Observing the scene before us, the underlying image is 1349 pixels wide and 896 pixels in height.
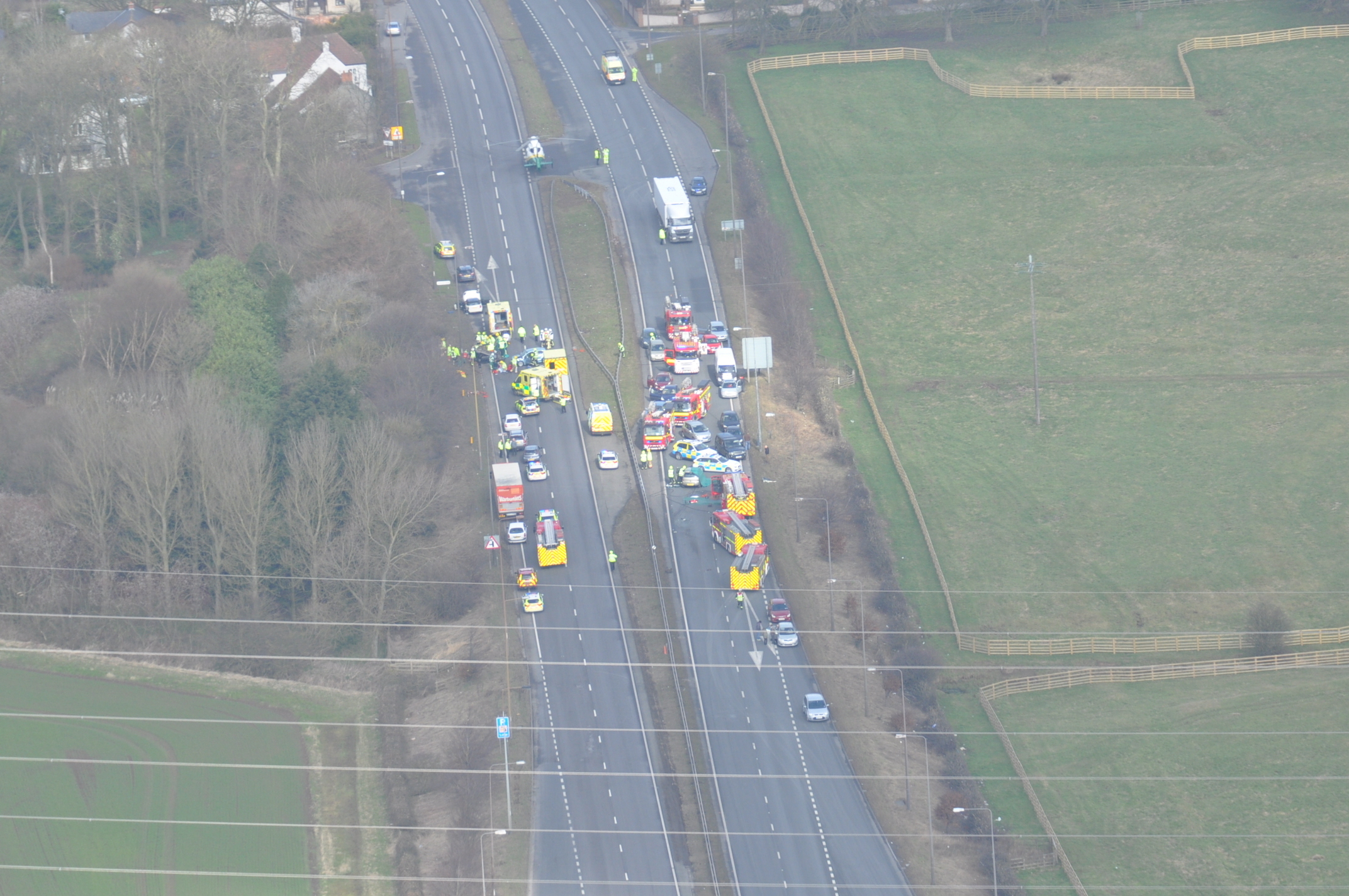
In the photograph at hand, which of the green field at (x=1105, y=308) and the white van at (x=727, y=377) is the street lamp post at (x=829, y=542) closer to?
the green field at (x=1105, y=308)

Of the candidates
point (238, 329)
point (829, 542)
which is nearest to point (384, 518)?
point (238, 329)

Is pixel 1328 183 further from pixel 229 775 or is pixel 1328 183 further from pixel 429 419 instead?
pixel 229 775

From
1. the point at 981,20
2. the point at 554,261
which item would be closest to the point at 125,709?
the point at 554,261

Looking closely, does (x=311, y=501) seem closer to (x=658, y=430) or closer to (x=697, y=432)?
(x=658, y=430)

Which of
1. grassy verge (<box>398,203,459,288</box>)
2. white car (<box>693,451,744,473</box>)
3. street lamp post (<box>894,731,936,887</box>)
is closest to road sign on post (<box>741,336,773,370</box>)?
white car (<box>693,451,744,473</box>)

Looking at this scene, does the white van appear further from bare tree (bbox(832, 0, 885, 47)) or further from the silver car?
bare tree (bbox(832, 0, 885, 47))

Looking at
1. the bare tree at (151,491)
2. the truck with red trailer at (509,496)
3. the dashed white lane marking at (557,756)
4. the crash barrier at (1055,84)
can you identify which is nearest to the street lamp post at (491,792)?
the dashed white lane marking at (557,756)
